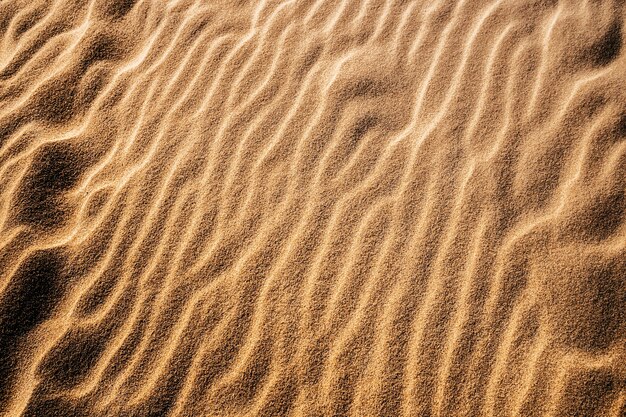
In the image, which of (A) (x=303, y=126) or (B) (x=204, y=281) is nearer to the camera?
(B) (x=204, y=281)

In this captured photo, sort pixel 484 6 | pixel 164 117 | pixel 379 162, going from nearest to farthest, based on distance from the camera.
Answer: pixel 379 162, pixel 164 117, pixel 484 6

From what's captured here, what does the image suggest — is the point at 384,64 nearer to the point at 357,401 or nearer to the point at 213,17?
the point at 213,17

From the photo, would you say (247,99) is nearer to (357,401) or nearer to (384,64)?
(384,64)

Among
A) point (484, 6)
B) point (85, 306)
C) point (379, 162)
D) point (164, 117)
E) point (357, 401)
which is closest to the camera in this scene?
point (357, 401)

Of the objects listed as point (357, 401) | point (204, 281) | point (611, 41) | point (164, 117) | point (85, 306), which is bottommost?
point (357, 401)

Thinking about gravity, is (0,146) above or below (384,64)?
above

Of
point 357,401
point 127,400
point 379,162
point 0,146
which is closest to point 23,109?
point 0,146
